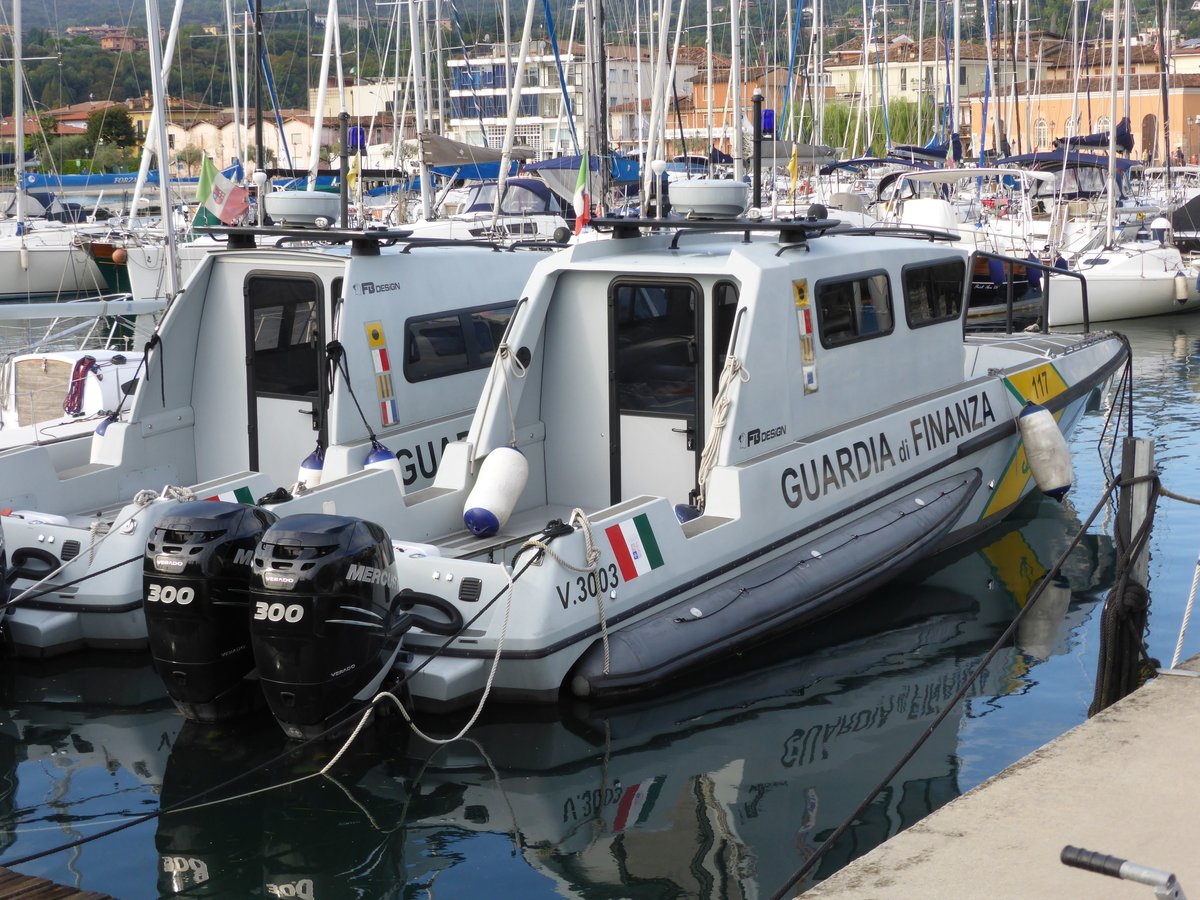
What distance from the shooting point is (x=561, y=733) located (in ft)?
22.8

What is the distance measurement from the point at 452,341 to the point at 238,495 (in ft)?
8.09

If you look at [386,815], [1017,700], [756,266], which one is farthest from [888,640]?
[386,815]

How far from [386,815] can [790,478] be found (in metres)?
3.24

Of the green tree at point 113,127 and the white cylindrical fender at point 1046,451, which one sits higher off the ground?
the green tree at point 113,127

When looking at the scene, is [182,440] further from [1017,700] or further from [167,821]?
[1017,700]

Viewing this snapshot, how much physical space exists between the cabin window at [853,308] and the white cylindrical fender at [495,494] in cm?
210

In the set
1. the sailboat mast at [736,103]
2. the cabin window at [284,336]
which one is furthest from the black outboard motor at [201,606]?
the sailboat mast at [736,103]

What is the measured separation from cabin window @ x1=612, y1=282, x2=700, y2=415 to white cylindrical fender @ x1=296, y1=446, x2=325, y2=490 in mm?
1963

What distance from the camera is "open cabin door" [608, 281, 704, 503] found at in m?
8.44

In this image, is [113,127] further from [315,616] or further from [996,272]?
[315,616]

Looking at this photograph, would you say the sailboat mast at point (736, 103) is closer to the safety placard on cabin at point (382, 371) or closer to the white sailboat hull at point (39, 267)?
the safety placard on cabin at point (382, 371)

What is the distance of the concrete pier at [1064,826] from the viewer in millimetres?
4117

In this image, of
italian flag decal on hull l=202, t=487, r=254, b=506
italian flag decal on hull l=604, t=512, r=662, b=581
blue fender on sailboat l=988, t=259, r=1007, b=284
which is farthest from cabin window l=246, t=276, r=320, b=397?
blue fender on sailboat l=988, t=259, r=1007, b=284

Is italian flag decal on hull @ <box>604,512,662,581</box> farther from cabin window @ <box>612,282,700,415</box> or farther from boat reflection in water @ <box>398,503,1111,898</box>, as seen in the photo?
cabin window @ <box>612,282,700,415</box>
